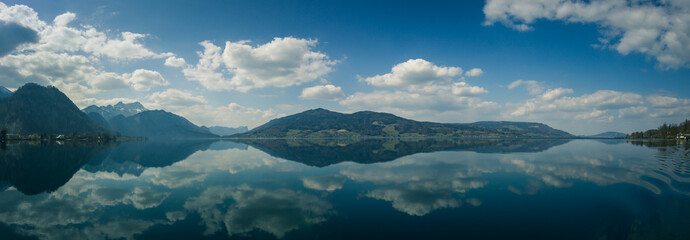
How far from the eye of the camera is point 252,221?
63.6 ft

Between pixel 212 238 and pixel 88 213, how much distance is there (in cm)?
1338

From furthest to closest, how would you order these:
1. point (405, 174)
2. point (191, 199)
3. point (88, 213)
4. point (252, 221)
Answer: point (405, 174)
point (191, 199)
point (88, 213)
point (252, 221)

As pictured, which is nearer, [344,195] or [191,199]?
[191,199]

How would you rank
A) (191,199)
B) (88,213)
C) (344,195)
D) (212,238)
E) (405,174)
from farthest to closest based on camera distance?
1. (405,174)
2. (344,195)
3. (191,199)
4. (88,213)
5. (212,238)

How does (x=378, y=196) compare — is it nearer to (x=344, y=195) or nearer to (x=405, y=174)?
(x=344, y=195)

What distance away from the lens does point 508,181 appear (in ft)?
116

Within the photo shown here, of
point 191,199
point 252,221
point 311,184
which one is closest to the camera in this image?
point 252,221

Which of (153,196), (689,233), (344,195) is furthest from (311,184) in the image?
(689,233)

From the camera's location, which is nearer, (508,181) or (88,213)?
(88,213)

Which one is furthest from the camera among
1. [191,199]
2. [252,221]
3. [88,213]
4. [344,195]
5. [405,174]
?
[405,174]

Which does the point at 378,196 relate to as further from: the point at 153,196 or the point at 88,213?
the point at 88,213

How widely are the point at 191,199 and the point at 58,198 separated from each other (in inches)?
492

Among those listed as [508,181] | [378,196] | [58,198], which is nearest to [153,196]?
[58,198]

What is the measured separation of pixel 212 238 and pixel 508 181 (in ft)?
111
